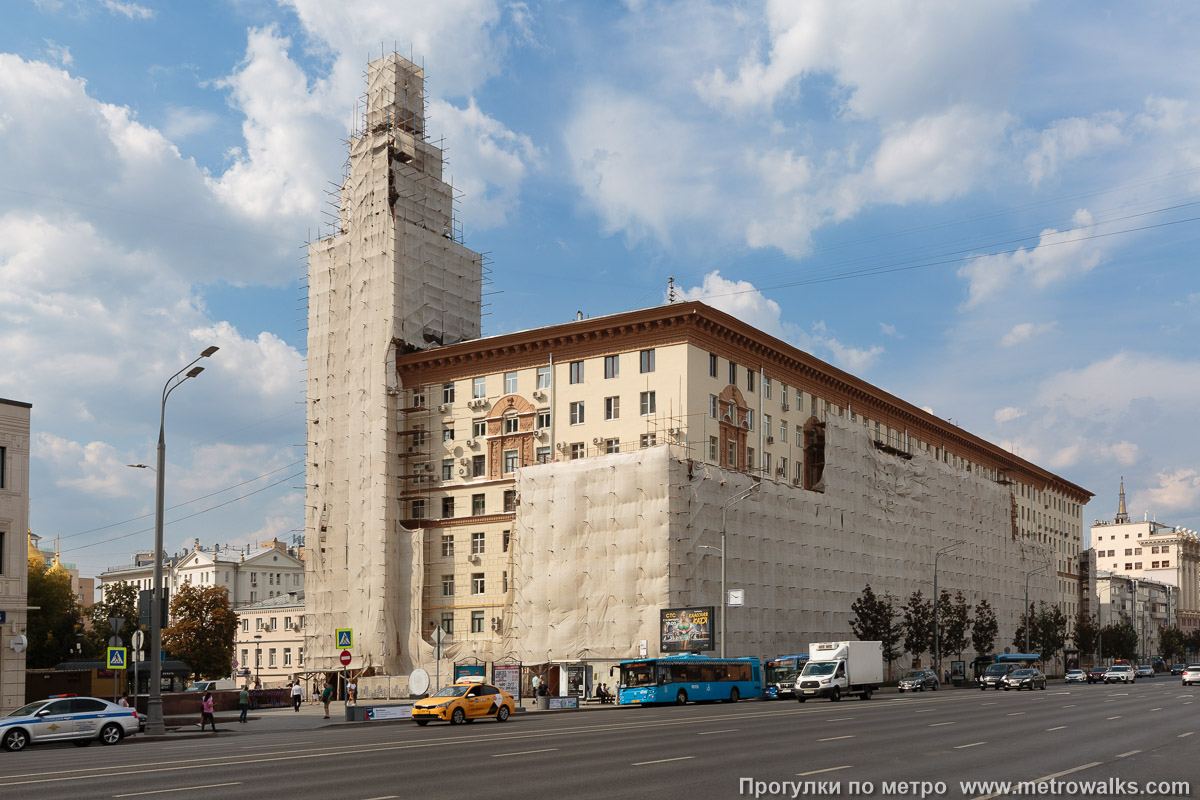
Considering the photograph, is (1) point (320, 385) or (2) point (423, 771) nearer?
(2) point (423, 771)

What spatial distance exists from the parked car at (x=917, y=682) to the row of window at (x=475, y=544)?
2889 centimetres

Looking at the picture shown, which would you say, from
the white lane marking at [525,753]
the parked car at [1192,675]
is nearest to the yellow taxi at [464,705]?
the white lane marking at [525,753]

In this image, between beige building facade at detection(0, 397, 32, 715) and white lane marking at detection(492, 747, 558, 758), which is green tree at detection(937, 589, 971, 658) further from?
white lane marking at detection(492, 747, 558, 758)

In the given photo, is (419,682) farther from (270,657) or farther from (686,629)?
(270,657)

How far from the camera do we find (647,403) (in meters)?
69.9

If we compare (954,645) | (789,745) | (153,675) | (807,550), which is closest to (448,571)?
(807,550)

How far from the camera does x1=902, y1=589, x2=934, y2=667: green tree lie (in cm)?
9144

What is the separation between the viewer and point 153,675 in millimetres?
37062

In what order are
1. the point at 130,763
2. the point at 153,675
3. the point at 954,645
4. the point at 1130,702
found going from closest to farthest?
1. the point at 130,763
2. the point at 153,675
3. the point at 1130,702
4. the point at 954,645

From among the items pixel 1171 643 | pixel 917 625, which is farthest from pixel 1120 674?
pixel 1171 643

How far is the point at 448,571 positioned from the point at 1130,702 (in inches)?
1758

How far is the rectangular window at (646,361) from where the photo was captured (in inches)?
2771

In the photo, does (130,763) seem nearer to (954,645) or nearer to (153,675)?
(153,675)

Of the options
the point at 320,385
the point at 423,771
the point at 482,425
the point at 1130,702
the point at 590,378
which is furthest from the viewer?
the point at 320,385
